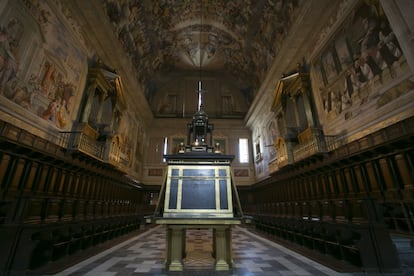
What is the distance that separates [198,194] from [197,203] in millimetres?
191

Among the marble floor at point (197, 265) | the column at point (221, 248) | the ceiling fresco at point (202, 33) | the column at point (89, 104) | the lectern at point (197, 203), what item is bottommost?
the marble floor at point (197, 265)

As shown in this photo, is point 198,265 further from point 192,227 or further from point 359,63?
point 359,63

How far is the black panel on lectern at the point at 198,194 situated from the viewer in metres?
4.17

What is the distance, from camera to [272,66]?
11.2 meters

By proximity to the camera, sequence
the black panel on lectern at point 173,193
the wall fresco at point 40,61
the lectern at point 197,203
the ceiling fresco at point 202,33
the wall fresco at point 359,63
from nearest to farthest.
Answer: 1. the lectern at point 197,203
2. the black panel on lectern at point 173,193
3. the wall fresco at point 40,61
4. the wall fresco at point 359,63
5. the ceiling fresco at point 202,33

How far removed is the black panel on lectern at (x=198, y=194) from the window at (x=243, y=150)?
1371cm

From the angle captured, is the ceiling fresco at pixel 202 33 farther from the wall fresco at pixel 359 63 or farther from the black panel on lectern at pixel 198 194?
the black panel on lectern at pixel 198 194

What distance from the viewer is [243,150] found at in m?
18.1

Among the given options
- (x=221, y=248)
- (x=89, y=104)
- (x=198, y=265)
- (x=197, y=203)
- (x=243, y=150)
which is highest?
(x=243, y=150)

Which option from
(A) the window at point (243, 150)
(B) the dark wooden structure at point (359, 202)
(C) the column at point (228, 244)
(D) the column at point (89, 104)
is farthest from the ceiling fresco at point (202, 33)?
(C) the column at point (228, 244)

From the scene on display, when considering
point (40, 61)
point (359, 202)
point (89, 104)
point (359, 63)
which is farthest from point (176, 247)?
point (359, 63)

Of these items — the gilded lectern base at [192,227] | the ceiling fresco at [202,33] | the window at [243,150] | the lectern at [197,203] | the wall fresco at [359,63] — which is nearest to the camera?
the gilded lectern base at [192,227]

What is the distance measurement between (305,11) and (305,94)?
3.26 metres

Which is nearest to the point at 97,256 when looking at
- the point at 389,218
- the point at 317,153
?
the point at 317,153
